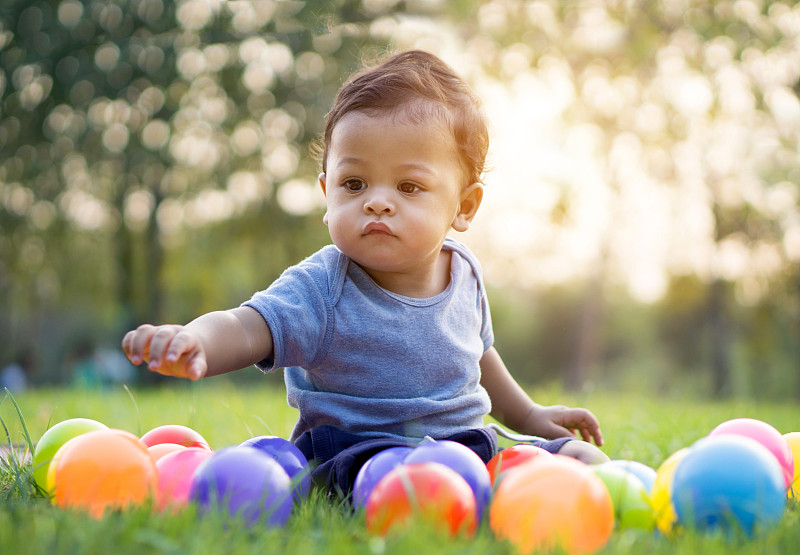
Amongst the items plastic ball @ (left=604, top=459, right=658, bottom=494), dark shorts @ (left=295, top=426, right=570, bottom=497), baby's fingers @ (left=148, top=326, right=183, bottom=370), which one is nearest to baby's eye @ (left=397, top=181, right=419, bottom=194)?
dark shorts @ (left=295, top=426, right=570, bottom=497)

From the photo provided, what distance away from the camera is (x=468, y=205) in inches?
96.3

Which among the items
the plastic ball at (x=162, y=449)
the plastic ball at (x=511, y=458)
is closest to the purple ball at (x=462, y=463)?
the plastic ball at (x=511, y=458)

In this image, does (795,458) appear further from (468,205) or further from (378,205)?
(378,205)

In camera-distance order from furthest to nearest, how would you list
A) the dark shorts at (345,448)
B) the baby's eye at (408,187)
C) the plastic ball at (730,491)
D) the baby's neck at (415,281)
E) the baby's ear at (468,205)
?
the baby's ear at (468,205) → the baby's neck at (415,281) → the baby's eye at (408,187) → the dark shorts at (345,448) → the plastic ball at (730,491)

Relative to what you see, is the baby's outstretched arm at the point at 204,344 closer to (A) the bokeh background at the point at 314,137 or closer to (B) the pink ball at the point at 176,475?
(B) the pink ball at the point at 176,475

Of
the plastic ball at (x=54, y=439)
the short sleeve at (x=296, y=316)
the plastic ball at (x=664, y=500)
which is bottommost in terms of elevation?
the plastic ball at (x=54, y=439)

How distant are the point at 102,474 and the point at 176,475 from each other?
0.18 metres

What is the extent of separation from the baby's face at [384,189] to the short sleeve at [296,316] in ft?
0.49

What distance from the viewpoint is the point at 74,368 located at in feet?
73.0

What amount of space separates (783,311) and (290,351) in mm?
13063

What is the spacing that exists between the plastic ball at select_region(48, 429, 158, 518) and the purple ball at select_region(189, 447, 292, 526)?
0.41ft

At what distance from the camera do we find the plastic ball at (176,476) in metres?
1.65

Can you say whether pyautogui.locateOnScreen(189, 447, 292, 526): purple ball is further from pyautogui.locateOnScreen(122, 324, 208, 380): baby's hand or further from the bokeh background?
the bokeh background

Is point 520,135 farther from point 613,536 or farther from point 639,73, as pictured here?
point 613,536
